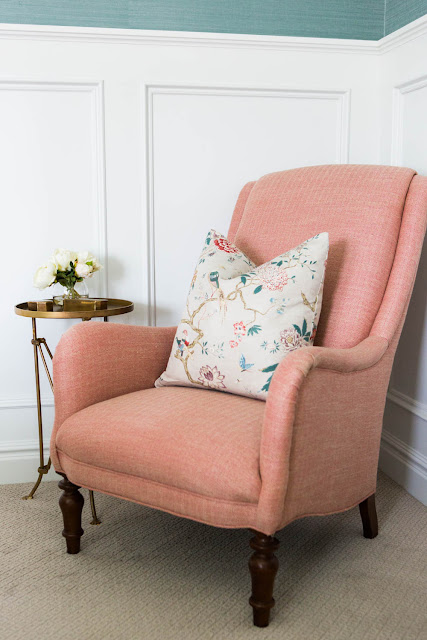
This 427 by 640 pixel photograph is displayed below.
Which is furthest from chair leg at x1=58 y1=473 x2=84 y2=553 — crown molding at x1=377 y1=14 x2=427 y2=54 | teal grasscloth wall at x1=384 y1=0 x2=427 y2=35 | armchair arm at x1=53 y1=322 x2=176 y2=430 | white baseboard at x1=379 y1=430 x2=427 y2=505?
teal grasscloth wall at x1=384 y1=0 x2=427 y2=35

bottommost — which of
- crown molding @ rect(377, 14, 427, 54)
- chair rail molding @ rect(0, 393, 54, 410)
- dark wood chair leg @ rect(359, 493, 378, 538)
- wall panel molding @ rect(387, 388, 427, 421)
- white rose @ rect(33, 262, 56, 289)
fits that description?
dark wood chair leg @ rect(359, 493, 378, 538)

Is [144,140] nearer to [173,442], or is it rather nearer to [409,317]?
[409,317]

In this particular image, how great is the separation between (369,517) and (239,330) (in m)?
0.67

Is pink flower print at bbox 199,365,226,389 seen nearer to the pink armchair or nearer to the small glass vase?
the pink armchair

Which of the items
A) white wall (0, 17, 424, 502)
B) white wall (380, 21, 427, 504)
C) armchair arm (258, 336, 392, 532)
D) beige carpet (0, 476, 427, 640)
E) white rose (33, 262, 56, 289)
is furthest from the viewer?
white wall (0, 17, 424, 502)

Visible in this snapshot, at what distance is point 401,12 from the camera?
2.29 meters

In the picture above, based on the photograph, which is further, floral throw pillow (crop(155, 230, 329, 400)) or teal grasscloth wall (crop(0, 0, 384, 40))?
teal grasscloth wall (crop(0, 0, 384, 40))

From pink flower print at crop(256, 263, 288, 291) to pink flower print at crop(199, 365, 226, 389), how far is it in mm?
257

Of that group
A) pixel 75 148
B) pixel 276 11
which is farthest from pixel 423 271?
pixel 75 148

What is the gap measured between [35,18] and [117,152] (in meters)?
0.51

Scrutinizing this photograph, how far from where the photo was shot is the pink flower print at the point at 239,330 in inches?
64.3

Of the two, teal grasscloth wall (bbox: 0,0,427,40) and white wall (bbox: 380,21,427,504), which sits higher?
teal grasscloth wall (bbox: 0,0,427,40)

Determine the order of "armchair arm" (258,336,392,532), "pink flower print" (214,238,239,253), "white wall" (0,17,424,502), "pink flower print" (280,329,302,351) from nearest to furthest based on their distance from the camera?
"armchair arm" (258,336,392,532) < "pink flower print" (280,329,302,351) < "pink flower print" (214,238,239,253) < "white wall" (0,17,424,502)

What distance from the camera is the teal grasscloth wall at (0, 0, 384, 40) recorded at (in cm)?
220
